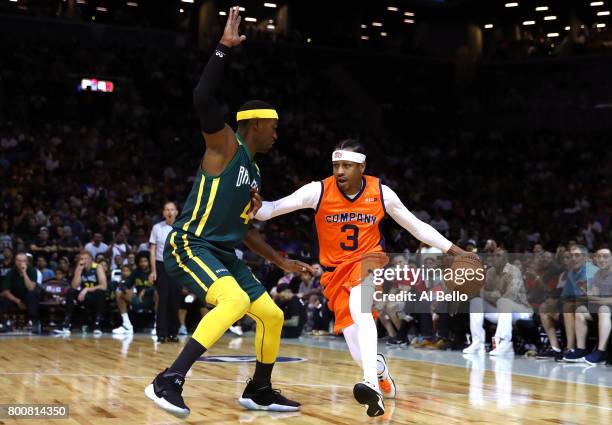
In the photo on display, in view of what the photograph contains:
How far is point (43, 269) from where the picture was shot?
14523 mm

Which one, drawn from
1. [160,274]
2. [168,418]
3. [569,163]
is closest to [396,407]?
[168,418]

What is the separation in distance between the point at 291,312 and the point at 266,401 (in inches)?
317

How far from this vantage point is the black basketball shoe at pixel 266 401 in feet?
18.6

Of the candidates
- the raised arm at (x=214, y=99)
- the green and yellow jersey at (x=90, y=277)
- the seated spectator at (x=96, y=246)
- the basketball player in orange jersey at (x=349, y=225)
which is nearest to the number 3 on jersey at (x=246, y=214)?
the raised arm at (x=214, y=99)

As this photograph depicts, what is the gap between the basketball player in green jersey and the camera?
16.0 ft

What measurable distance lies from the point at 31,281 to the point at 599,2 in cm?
2114

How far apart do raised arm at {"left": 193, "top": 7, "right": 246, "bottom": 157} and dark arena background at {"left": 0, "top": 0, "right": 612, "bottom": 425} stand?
16mm

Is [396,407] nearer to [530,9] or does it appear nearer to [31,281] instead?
[31,281]

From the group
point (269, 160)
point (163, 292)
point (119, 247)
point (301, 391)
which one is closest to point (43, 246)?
point (119, 247)

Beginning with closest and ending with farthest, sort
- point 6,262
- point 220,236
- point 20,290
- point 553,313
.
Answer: point 220,236 → point 553,313 → point 20,290 → point 6,262

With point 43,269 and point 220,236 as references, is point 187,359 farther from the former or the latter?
point 43,269

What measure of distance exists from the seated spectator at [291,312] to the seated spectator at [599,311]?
4597 mm

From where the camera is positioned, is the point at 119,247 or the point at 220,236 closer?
the point at 220,236

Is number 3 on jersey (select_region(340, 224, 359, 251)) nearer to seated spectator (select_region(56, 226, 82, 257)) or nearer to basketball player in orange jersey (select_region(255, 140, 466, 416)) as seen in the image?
basketball player in orange jersey (select_region(255, 140, 466, 416))
